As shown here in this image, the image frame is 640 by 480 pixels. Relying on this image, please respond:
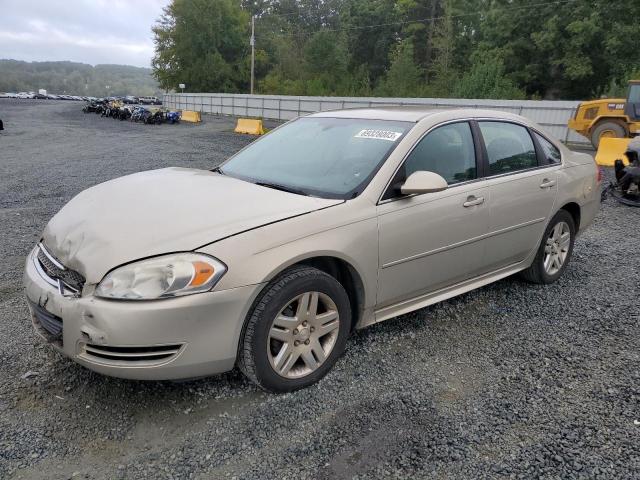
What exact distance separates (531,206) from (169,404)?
10.1 feet

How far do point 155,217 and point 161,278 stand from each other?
49cm

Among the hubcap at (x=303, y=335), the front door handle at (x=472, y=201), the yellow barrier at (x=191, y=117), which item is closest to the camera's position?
the hubcap at (x=303, y=335)

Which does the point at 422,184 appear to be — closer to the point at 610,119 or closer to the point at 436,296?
the point at 436,296

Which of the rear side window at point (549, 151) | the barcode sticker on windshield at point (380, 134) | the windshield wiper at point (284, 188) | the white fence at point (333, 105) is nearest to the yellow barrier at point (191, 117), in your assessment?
the white fence at point (333, 105)

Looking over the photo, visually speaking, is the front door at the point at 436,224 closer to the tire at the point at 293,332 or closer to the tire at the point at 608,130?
the tire at the point at 293,332

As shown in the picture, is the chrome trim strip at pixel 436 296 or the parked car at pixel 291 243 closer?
the parked car at pixel 291 243

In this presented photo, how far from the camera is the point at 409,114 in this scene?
11.9ft

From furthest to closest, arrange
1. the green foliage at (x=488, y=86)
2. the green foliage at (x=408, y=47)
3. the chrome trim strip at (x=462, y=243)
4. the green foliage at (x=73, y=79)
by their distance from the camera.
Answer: the green foliage at (x=73, y=79)
the green foliage at (x=408, y=47)
the green foliage at (x=488, y=86)
the chrome trim strip at (x=462, y=243)

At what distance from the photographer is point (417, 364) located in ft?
10.5

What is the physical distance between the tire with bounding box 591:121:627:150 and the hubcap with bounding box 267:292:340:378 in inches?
631

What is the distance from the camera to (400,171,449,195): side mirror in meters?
3.03

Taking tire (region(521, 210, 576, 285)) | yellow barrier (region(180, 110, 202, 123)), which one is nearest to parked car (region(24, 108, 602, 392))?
tire (region(521, 210, 576, 285))

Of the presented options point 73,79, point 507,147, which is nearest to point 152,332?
point 507,147

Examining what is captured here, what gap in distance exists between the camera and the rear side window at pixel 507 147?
3.84 meters
